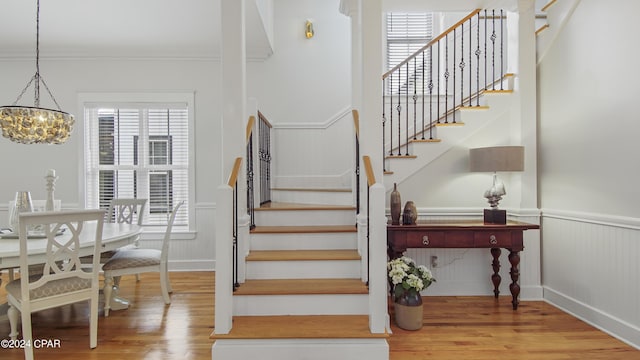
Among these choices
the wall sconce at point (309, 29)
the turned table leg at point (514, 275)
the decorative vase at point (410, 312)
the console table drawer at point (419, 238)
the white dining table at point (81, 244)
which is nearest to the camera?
the white dining table at point (81, 244)

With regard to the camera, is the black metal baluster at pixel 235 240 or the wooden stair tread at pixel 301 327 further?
the black metal baluster at pixel 235 240

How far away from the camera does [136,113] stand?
4691 mm

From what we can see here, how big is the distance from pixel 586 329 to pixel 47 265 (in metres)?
4.06

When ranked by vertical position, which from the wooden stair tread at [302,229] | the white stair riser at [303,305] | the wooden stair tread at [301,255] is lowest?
the white stair riser at [303,305]

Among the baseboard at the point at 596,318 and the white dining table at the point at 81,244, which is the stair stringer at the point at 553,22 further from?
the white dining table at the point at 81,244

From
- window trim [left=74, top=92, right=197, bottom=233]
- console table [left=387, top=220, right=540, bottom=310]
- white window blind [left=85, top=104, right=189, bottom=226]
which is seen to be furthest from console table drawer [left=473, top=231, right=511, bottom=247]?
white window blind [left=85, top=104, right=189, bottom=226]

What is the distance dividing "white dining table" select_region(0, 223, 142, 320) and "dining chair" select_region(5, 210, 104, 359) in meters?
0.02

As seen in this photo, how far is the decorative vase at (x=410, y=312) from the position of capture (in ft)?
9.05

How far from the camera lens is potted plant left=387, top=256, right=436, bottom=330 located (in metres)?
2.76

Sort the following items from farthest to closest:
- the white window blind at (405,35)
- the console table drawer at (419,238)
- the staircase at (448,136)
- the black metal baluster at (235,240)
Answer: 1. the white window blind at (405,35)
2. the staircase at (448,136)
3. the console table drawer at (419,238)
4. the black metal baluster at (235,240)

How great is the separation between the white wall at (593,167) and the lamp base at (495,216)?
52 cm

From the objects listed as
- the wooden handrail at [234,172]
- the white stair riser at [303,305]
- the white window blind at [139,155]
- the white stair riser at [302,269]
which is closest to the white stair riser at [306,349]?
the white stair riser at [303,305]

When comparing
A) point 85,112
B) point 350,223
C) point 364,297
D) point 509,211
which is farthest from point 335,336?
point 85,112

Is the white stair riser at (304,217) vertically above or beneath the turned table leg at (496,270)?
above
